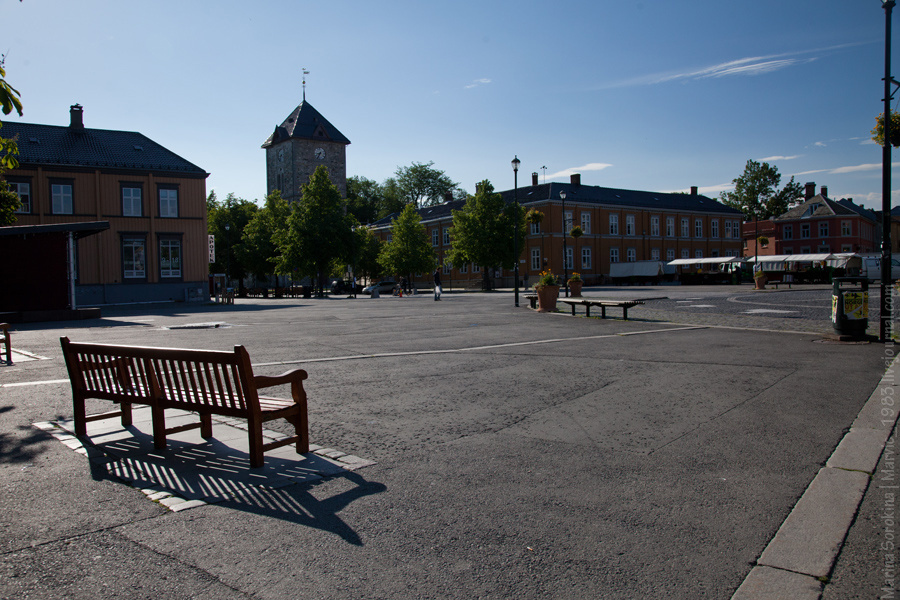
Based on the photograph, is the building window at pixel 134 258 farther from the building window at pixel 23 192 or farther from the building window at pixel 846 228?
the building window at pixel 846 228

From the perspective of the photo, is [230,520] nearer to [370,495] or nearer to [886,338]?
[370,495]

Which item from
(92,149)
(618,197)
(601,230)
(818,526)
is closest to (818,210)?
(618,197)

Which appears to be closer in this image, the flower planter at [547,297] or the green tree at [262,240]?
the flower planter at [547,297]

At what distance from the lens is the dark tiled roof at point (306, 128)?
274 ft

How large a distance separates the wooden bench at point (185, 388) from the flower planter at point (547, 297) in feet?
57.8

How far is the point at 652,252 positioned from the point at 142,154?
56.5m

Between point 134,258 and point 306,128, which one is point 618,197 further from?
point 134,258

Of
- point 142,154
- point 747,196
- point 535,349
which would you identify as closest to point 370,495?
point 535,349

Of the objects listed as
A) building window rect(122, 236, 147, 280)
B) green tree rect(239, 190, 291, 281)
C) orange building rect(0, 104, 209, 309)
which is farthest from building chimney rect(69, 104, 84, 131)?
green tree rect(239, 190, 291, 281)

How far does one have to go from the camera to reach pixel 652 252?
2931 inches

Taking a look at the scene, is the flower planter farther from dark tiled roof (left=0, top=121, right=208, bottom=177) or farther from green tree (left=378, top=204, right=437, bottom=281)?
green tree (left=378, top=204, right=437, bottom=281)

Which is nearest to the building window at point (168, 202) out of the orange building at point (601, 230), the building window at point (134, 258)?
the building window at point (134, 258)

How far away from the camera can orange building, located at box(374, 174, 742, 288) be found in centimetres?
6681

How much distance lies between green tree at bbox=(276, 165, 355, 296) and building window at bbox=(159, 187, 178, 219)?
14.9 m
